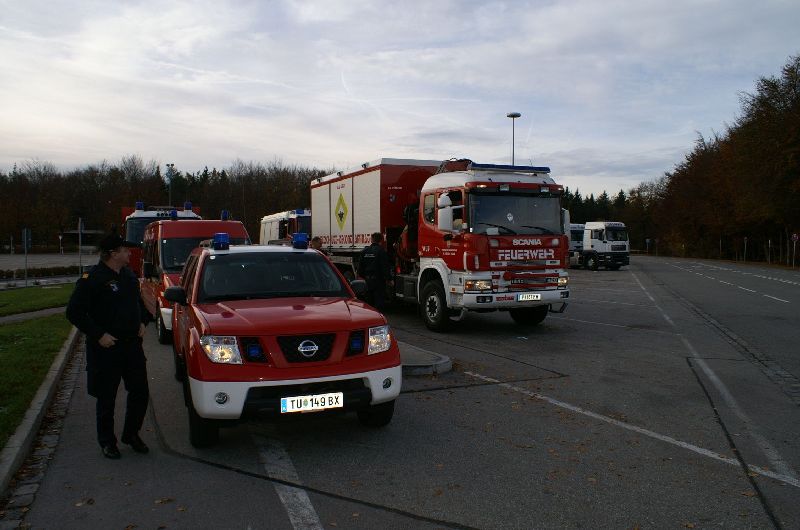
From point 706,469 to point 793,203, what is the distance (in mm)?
47738

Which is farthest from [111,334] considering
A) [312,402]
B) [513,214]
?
[513,214]

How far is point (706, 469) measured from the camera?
4.93m

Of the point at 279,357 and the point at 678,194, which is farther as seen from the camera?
the point at 678,194

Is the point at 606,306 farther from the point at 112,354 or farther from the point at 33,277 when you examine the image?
the point at 33,277

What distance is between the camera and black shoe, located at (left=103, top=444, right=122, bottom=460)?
17.3ft

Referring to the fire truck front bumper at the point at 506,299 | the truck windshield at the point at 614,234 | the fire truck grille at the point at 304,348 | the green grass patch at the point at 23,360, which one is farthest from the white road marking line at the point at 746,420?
the truck windshield at the point at 614,234

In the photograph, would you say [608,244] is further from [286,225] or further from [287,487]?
[287,487]

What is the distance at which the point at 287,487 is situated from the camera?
180 inches

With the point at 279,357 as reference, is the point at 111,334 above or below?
above

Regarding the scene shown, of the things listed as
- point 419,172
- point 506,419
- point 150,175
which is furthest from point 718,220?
point 150,175

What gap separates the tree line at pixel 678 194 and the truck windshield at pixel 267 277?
4504 cm

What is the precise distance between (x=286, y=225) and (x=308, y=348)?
22.3m

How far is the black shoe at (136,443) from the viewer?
5.40 m

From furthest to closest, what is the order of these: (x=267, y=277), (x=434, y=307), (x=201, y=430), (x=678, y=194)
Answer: (x=678, y=194) → (x=434, y=307) → (x=267, y=277) → (x=201, y=430)
